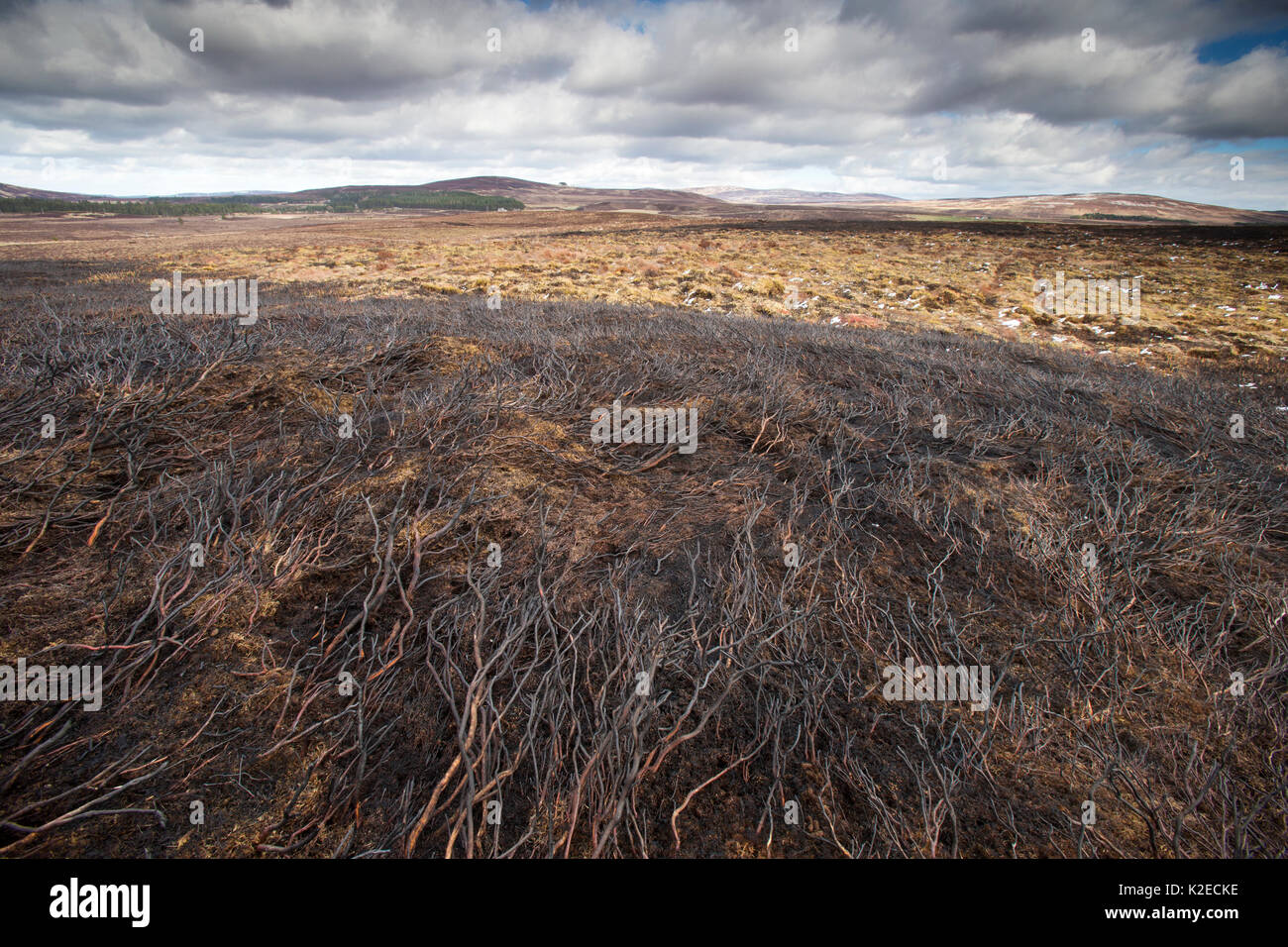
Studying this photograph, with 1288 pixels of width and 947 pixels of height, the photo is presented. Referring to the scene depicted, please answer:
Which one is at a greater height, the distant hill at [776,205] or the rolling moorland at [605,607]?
the distant hill at [776,205]

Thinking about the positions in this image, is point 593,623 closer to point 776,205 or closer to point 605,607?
point 605,607

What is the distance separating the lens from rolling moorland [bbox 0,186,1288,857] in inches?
66.0

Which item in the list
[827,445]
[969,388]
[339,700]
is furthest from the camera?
[969,388]

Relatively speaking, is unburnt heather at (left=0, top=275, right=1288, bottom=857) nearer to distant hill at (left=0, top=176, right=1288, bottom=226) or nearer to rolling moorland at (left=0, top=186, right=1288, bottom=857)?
rolling moorland at (left=0, top=186, right=1288, bottom=857)

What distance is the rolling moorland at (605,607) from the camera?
1676 millimetres

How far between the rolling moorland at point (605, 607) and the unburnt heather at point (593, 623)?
0.06 ft

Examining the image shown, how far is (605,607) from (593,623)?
0.12 meters

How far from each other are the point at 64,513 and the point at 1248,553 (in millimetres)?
6505

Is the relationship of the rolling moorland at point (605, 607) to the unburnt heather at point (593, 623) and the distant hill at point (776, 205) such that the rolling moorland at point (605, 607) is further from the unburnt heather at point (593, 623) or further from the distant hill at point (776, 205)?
the distant hill at point (776, 205)

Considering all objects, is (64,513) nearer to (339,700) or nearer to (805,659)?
(339,700)

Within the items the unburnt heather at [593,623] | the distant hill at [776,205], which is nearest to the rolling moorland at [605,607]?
the unburnt heather at [593,623]
